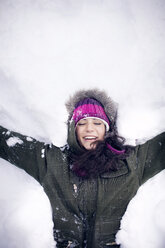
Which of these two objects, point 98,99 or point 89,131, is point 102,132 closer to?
point 89,131

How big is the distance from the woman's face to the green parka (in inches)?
5.0

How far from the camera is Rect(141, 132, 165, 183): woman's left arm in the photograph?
1508 mm

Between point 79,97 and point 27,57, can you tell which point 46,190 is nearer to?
point 79,97

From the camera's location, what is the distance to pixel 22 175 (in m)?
1.95

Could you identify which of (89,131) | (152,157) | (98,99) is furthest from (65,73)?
(152,157)

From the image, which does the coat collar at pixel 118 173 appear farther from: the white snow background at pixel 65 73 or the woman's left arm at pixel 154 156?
the white snow background at pixel 65 73

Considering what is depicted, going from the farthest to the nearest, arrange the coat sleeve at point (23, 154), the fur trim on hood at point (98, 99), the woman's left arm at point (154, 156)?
the fur trim on hood at point (98, 99)
the coat sleeve at point (23, 154)
the woman's left arm at point (154, 156)

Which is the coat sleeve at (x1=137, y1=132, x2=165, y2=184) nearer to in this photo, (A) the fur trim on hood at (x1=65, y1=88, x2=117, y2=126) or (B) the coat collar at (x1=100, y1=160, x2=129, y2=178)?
(B) the coat collar at (x1=100, y1=160, x2=129, y2=178)

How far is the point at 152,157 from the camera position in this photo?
153 centimetres

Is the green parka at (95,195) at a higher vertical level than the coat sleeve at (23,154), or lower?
lower

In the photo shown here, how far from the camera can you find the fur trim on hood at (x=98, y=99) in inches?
72.3

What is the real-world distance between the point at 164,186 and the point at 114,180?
0.55 m

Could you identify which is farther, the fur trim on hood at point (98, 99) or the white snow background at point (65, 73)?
the fur trim on hood at point (98, 99)

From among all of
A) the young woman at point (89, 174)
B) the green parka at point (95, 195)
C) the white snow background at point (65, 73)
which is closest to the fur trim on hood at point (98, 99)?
the white snow background at point (65, 73)
